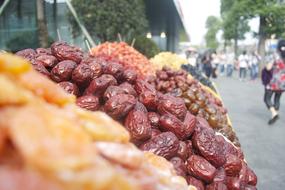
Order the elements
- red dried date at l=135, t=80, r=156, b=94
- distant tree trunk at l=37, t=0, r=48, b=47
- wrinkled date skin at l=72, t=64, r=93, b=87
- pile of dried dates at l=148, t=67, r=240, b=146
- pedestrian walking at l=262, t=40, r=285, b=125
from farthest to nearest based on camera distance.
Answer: pedestrian walking at l=262, t=40, r=285, b=125, distant tree trunk at l=37, t=0, r=48, b=47, pile of dried dates at l=148, t=67, r=240, b=146, red dried date at l=135, t=80, r=156, b=94, wrinkled date skin at l=72, t=64, r=93, b=87

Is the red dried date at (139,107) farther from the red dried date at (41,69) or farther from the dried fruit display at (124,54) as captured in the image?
the dried fruit display at (124,54)

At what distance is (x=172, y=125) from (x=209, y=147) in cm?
24

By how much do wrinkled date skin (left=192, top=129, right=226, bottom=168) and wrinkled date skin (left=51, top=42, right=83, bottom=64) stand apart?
0.93 metres

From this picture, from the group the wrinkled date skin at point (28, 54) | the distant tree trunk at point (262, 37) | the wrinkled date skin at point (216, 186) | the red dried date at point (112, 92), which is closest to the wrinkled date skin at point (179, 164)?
the wrinkled date skin at point (216, 186)

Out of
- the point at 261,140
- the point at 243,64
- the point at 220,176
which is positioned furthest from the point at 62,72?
the point at 243,64

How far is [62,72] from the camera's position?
2.39 m

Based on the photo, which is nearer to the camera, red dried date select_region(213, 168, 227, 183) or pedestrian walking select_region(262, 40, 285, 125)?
red dried date select_region(213, 168, 227, 183)

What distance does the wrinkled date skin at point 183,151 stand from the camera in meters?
2.20

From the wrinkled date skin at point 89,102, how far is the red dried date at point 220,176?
77cm

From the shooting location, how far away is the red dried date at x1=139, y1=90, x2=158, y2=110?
2.46 metres

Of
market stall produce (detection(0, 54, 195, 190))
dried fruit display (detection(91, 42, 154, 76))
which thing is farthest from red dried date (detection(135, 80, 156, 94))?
dried fruit display (detection(91, 42, 154, 76))

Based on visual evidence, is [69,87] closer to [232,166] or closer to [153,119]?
[153,119]

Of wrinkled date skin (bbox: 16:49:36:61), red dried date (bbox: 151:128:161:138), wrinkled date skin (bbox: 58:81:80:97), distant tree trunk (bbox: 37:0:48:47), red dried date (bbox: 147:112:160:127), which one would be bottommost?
red dried date (bbox: 151:128:161:138)

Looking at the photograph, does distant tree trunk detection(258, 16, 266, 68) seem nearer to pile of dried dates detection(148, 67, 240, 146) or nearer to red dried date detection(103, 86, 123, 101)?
pile of dried dates detection(148, 67, 240, 146)
